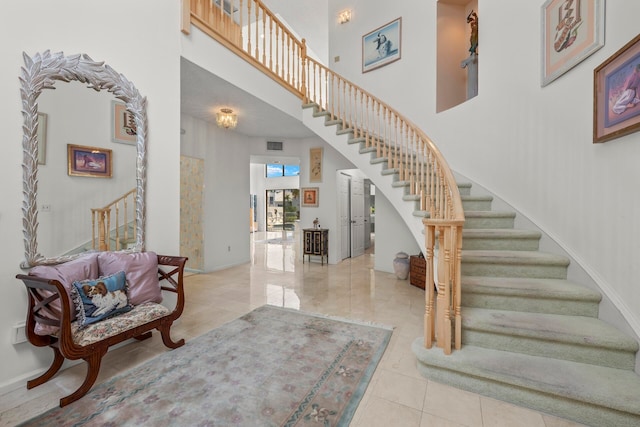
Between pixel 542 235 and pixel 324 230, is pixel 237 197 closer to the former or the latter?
pixel 324 230

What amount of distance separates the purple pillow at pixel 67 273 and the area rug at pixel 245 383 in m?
0.55

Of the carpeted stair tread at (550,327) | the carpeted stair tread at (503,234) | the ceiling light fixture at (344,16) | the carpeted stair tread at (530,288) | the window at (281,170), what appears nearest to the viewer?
the carpeted stair tread at (550,327)

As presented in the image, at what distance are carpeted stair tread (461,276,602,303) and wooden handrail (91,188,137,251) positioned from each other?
316 centimetres

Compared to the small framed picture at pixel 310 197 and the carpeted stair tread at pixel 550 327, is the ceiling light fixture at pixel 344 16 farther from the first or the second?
the carpeted stair tread at pixel 550 327

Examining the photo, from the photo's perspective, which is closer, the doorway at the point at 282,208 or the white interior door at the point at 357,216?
the white interior door at the point at 357,216

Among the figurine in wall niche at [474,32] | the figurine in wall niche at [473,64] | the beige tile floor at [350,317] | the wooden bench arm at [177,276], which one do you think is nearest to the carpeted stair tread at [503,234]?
the beige tile floor at [350,317]

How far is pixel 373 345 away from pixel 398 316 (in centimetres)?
82

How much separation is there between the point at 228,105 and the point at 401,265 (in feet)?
13.1

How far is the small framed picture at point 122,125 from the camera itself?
2430 millimetres

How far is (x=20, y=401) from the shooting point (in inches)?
70.1

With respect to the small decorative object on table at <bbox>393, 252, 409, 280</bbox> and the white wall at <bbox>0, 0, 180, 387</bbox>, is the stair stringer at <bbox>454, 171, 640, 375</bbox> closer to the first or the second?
the small decorative object on table at <bbox>393, 252, 409, 280</bbox>

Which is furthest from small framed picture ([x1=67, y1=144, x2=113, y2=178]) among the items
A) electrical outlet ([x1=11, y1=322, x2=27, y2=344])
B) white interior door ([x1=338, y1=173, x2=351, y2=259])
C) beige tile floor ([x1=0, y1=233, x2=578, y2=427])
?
white interior door ([x1=338, y1=173, x2=351, y2=259])

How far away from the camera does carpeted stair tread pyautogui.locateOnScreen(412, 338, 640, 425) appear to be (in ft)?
5.05

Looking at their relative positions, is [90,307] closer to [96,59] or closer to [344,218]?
[96,59]
